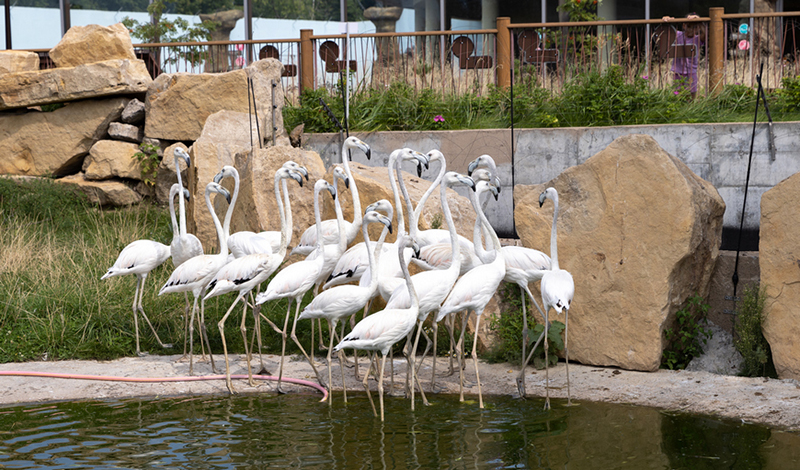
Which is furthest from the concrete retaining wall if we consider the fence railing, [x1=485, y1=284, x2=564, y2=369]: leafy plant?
[x1=485, y1=284, x2=564, y2=369]: leafy plant

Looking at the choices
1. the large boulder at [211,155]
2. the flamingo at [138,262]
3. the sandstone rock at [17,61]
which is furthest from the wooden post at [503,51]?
the sandstone rock at [17,61]

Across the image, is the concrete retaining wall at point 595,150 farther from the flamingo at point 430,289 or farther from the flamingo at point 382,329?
the flamingo at point 382,329

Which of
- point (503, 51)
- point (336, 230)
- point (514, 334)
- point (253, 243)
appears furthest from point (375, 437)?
point (503, 51)

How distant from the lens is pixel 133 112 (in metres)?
11.3

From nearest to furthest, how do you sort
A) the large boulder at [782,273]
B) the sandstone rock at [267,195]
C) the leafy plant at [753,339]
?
the large boulder at [782,273]
the leafy plant at [753,339]
the sandstone rock at [267,195]

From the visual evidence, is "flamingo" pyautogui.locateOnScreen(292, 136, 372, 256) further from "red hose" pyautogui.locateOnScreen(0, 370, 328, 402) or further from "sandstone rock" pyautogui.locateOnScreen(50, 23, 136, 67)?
"sandstone rock" pyautogui.locateOnScreen(50, 23, 136, 67)

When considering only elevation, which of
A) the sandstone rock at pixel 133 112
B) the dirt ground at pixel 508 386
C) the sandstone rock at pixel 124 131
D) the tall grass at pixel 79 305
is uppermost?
the sandstone rock at pixel 133 112

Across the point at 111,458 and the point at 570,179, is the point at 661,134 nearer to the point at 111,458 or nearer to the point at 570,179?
the point at 570,179

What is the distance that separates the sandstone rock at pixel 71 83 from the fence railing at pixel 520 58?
2.63 ft

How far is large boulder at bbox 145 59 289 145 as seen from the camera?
10656 mm

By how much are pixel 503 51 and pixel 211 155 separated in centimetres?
432

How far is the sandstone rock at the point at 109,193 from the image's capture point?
11.1 metres

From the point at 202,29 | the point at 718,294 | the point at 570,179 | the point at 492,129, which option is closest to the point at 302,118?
the point at 492,129

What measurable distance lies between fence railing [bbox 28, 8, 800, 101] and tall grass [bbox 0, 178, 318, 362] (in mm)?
3777
